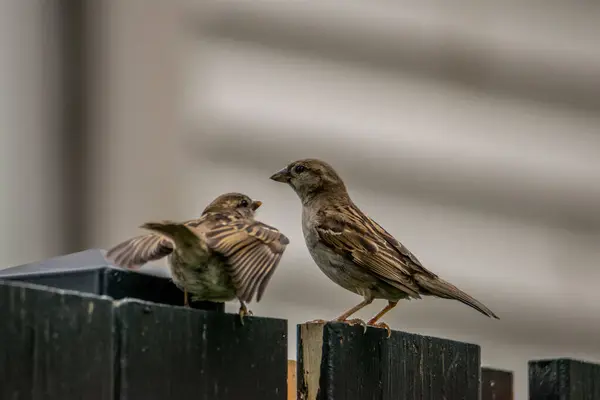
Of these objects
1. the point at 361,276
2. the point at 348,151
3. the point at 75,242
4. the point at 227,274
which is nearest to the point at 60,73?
the point at 75,242

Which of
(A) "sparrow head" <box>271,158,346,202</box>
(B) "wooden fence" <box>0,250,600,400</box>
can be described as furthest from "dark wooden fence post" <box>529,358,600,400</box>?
(A) "sparrow head" <box>271,158,346,202</box>

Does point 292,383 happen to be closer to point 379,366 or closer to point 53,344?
point 379,366

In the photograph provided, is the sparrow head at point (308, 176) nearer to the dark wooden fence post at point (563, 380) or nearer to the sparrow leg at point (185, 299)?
the dark wooden fence post at point (563, 380)

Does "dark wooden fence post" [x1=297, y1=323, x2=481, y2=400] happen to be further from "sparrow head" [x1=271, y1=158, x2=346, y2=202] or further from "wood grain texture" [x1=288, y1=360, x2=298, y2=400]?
"sparrow head" [x1=271, y1=158, x2=346, y2=202]

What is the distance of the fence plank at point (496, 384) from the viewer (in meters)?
3.09

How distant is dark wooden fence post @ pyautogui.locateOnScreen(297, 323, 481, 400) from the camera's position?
2.22m

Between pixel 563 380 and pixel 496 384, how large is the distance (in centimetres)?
42

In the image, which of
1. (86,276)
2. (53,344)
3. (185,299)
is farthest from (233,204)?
(53,344)

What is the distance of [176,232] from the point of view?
7.98 feet

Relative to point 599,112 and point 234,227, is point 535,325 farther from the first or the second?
point 234,227

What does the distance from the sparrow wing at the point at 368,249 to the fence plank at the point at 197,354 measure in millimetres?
2049

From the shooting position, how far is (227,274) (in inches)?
103

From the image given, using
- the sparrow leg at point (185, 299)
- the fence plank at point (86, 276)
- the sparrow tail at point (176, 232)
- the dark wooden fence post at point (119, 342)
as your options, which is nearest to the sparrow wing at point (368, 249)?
the sparrow tail at point (176, 232)

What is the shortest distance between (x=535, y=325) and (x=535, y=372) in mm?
3456
